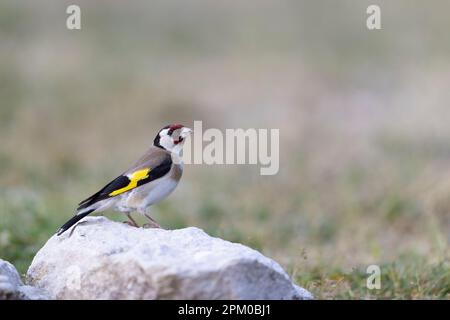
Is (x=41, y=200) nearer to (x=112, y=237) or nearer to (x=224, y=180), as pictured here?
(x=224, y=180)

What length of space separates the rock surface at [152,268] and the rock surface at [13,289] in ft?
0.31

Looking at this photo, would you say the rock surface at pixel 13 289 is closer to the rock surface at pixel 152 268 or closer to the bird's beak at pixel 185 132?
the rock surface at pixel 152 268

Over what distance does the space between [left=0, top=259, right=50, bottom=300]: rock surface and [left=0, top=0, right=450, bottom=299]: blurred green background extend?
2379 millimetres

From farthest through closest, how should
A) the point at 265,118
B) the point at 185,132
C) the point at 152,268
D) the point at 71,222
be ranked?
the point at 265,118
the point at 185,132
the point at 71,222
the point at 152,268

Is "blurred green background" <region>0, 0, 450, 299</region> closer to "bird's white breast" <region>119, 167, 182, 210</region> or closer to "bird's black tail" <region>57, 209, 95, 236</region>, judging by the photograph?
"bird's white breast" <region>119, 167, 182, 210</region>

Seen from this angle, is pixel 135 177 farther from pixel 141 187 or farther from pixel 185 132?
pixel 185 132

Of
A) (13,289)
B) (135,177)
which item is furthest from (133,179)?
(13,289)

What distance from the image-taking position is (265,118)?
1551 centimetres

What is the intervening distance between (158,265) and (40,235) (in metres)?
4.62

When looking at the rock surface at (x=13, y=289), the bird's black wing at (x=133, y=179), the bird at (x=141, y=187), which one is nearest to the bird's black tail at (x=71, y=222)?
the bird at (x=141, y=187)

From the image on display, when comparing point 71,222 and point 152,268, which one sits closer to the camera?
point 152,268

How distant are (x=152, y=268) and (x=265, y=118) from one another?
10.9m

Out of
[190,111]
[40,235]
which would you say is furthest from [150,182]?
[190,111]
